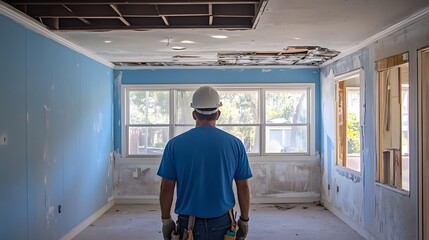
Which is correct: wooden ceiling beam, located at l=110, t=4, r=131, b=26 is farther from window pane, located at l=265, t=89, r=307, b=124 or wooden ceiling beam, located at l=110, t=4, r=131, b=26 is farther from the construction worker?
window pane, located at l=265, t=89, r=307, b=124

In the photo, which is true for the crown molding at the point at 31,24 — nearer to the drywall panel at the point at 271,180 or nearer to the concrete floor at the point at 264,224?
the concrete floor at the point at 264,224

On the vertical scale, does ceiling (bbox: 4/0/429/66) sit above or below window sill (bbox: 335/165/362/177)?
above

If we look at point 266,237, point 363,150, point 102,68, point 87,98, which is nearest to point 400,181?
point 363,150

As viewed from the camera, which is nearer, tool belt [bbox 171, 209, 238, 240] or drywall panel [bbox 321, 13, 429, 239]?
tool belt [bbox 171, 209, 238, 240]

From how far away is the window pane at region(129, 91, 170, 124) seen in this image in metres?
7.40

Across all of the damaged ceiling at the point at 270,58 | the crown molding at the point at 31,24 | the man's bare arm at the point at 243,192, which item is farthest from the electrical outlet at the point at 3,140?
the damaged ceiling at the point at 270,58

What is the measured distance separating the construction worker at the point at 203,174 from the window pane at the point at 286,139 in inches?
195

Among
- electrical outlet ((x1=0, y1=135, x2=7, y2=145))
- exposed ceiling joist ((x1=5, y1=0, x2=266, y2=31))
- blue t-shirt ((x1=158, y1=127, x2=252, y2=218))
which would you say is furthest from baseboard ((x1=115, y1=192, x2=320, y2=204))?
blue t-shirt ((x1=158, y1=127, x2=252, y2=218))

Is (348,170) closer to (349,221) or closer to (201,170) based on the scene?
(349,221)

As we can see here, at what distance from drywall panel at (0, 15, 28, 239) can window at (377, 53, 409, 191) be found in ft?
11.5

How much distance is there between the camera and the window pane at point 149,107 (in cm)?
740

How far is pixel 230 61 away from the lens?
682 centimetres

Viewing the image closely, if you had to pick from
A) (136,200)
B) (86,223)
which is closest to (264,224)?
(86,223)

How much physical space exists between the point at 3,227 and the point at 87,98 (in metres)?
2.71
